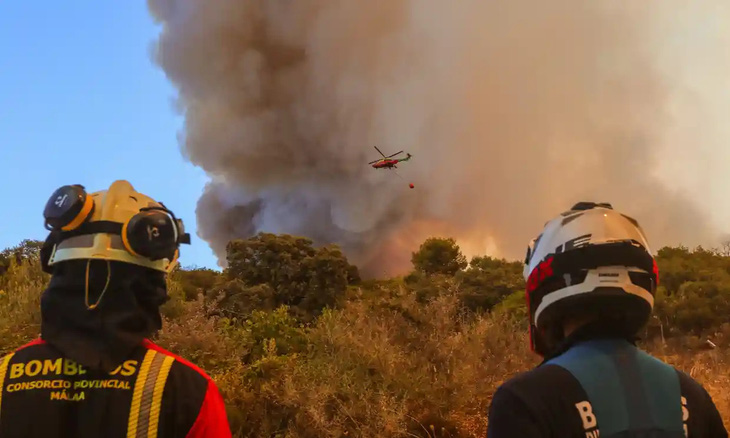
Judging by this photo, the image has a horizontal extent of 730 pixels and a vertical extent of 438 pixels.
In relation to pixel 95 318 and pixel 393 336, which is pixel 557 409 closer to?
pixel 95 318

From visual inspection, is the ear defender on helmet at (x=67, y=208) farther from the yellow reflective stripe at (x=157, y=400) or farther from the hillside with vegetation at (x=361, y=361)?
the hillside with vegetation at (x=361, y=361)

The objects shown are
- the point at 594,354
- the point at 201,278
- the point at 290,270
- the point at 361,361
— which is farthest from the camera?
the point at 201,278

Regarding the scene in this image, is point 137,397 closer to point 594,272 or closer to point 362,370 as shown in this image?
point 594,272

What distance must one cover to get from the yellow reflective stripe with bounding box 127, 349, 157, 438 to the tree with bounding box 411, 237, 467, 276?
69.7 ft

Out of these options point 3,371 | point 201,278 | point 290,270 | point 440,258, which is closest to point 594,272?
point 3,371

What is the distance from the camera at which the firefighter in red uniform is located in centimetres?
152

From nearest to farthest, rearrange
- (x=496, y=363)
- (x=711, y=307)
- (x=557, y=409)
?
(x=557, y=409) < (x=496, y=363) < (x=711, y=307)

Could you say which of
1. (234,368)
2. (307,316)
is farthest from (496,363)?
(307,316)

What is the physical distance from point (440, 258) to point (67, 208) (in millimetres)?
22069

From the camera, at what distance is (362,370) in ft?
22.3

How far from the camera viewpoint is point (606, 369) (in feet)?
4.80

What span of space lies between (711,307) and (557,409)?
529 inches

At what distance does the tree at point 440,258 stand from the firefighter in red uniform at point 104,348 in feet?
69.3

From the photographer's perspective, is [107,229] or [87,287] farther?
[107,229]
